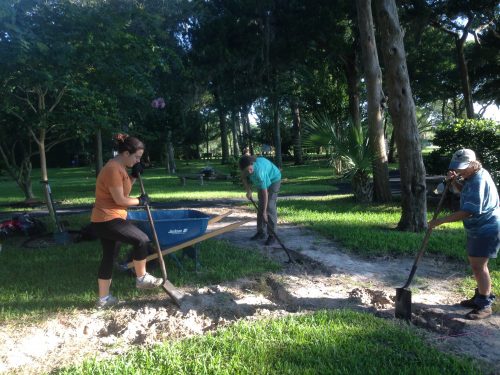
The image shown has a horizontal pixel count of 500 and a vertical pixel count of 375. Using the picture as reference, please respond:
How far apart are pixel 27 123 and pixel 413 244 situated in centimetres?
783

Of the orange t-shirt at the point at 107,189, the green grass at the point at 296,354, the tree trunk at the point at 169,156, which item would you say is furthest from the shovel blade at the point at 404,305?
the tree trunk at the point at 169,156

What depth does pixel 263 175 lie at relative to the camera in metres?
7.13

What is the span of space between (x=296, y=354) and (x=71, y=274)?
3.68m

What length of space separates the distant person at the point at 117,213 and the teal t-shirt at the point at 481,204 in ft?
9.91

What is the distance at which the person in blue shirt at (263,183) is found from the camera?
23.1ft

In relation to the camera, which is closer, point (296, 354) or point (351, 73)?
point (296, 354)

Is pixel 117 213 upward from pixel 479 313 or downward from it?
upward

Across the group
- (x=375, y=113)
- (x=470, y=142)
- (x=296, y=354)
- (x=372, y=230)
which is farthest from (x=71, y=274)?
(x=470, y=142)

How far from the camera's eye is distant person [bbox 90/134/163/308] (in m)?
4.64

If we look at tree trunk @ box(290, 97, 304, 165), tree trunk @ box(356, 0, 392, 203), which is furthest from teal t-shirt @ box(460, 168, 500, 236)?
tree trunk @ box(290, 97, 304, 165)

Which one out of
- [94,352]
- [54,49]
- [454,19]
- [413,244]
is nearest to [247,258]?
[413,244]

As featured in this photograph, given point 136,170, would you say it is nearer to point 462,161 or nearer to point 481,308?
point 462,161

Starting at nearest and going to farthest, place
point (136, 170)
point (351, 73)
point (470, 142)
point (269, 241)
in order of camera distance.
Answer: point (136, 170), point (269, 241), point (470, 142), point (351, 73)

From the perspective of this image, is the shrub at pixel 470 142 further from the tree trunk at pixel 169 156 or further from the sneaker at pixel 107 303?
the tree trunk at pixel 169 156
